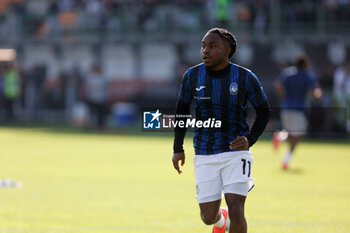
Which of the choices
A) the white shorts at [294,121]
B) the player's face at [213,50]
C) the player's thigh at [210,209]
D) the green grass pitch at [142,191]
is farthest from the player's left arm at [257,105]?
the white shorts at [294,121]

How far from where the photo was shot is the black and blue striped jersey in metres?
6.81

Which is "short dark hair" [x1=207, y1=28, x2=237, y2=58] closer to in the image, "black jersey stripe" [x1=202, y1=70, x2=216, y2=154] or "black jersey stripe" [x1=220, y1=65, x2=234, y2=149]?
"black jersey stripe" [x1=220, y1=65, x2=234, y2=149]

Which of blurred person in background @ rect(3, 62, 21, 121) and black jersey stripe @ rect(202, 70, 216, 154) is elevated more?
black jersey stripe @ rect(202, 70, 216, 154)

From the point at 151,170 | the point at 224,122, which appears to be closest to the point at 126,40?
the point at 151,170

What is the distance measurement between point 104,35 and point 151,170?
20366mm

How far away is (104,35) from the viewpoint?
35375 mm

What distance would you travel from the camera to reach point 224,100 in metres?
6.82

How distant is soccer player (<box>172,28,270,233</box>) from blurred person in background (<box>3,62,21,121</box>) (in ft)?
90.7

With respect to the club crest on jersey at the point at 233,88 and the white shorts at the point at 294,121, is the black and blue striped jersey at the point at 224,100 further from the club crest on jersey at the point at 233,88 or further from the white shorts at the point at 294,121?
the white shorts at the point at 294,121

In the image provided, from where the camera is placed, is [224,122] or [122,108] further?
[122,108]

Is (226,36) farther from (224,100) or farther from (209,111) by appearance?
(209,111)

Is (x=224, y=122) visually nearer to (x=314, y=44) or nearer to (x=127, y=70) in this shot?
(x=314, y=44)

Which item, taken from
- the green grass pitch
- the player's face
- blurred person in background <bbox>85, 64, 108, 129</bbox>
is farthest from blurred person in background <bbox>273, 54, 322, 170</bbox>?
blurred person in background <bbox>85, 64, 108, 129</bbox>

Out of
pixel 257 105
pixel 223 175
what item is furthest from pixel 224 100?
pixel 223 175
